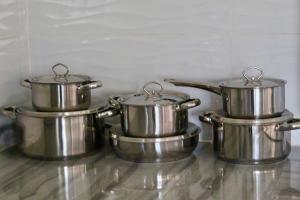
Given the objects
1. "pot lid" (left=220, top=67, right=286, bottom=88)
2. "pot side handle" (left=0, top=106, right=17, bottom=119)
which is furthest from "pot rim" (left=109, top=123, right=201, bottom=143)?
"pot side handle" (left=0, top=106, right=17, bottom=119)

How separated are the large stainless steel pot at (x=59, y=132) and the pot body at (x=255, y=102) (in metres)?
0.26

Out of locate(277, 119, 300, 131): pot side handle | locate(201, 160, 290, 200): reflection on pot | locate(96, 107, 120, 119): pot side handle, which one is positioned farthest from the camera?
locate(96, 107, 120, 119): pot side handle

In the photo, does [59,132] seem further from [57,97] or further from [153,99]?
[153,99]

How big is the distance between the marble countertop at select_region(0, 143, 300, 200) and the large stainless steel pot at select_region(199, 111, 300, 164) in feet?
0.07

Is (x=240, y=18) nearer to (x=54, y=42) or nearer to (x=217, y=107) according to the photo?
(x=217, y=107)

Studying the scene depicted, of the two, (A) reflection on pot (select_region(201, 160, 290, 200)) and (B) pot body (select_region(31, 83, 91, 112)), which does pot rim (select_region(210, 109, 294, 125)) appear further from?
(B) pot body (select_region(31, 83, 91, 112))

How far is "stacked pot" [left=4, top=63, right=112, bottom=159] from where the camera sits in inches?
46.4

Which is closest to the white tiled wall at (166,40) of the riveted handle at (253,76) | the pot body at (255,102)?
the riveted handle at (253,76)

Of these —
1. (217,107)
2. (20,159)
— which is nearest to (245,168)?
(217,107)

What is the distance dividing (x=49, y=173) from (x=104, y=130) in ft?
0.63

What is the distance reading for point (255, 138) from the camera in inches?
43.6

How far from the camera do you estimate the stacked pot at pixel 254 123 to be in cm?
111

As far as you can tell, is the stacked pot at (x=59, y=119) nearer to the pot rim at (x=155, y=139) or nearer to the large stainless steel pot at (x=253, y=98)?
the pot rim at (x=155, y=139)

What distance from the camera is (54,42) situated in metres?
1.38
